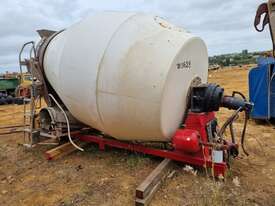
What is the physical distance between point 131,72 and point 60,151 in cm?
202

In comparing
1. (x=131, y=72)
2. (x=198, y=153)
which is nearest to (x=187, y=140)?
(x=198, y=153)

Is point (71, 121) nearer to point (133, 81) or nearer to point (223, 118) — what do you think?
point (133, 81)

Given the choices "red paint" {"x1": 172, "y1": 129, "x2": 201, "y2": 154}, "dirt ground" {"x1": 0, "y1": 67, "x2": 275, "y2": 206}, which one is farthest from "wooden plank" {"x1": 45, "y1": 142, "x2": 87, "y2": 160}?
"red paint" {"x1": 172, "y1": 129, "x2": 201, "y2": 154}

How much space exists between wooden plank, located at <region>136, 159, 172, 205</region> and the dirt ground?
9 centimetres

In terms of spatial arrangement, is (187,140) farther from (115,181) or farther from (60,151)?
(60,151)

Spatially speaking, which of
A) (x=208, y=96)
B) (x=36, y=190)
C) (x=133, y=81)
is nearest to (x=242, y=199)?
(x=208, y=96)

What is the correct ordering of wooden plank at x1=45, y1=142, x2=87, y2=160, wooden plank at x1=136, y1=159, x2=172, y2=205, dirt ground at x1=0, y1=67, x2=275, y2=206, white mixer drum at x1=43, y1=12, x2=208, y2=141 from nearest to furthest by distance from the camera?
wooden plank at x1=136, y1=159, x2=172, y2=205, dirt ground at x1=0, y1=67, x2=275, y2=206, white mixer drum at x1=43, y1=12, x2=208, y2=141, wooden plank at x1=45, y1=142, x2=87, y2=160

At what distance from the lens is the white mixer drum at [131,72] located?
3119mm

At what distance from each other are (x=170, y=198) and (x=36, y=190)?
5.40 ft

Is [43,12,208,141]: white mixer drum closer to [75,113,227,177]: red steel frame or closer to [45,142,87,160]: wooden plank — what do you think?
[75,113,227,177]: red steel frame

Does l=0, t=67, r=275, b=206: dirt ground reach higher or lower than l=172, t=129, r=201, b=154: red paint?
lower

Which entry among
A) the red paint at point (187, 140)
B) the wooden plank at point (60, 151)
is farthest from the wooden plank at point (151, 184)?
the wooden plank at point (60, 151)

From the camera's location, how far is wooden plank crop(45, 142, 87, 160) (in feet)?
13.9

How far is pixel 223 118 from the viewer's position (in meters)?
6.97
